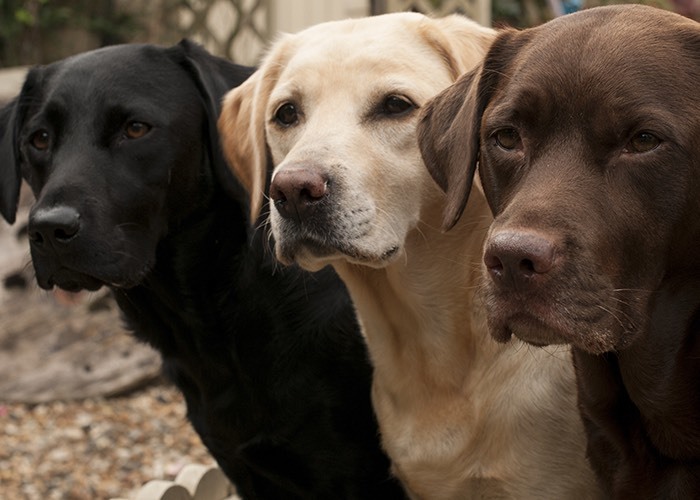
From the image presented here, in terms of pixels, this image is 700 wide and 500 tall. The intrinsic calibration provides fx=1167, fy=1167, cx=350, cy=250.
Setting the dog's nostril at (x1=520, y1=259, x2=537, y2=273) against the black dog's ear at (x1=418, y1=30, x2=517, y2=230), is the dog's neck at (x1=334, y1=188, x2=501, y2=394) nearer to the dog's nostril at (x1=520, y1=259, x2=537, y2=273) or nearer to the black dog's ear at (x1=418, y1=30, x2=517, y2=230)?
the black dog's ear at (x1=418, y1=30, x2=517, y2=230)

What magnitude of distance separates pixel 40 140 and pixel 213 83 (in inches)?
23.4

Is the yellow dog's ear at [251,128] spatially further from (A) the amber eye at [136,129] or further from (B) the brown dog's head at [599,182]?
(B) the brown dog's head at [599,182]

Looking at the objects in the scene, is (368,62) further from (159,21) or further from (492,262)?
(159,21)

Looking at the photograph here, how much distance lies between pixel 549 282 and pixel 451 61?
3.80 feet

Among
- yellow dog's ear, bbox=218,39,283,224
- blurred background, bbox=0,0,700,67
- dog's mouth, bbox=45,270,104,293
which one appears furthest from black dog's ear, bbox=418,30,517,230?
blurred background, bbox=0,0,700,67

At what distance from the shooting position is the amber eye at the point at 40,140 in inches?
149

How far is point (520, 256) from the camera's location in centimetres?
240

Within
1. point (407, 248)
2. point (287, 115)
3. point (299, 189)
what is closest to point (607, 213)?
point (299, 189)

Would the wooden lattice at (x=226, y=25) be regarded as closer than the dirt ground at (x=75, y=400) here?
No

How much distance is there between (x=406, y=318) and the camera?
3.47 m

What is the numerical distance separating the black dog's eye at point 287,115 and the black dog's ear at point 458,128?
1.58 ft

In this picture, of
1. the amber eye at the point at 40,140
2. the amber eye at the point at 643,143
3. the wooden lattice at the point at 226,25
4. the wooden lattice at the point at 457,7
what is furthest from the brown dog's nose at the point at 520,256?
the wooden lattice at the point at 226,25

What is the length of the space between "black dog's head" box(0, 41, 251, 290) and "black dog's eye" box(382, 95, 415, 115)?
0.71 metres

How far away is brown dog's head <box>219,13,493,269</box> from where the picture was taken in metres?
3.03
